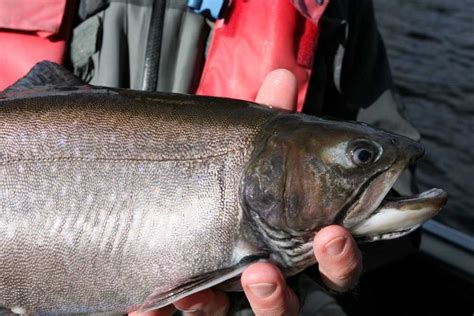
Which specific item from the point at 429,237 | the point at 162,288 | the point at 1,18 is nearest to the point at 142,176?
the point at 162,288

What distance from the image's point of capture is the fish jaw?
85.8 inches

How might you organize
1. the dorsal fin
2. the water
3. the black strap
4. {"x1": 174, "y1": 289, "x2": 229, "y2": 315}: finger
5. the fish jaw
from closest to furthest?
the fish jaw < {"x1": 174, "y1": 289, "x2": 229, "y2": 315}: finger < the dorsal fin < the black strap < the water

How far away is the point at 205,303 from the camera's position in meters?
2.43

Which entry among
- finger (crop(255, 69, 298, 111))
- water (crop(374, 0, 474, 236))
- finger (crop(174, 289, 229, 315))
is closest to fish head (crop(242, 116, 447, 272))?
finger (crop(174, 289, 229, 315))

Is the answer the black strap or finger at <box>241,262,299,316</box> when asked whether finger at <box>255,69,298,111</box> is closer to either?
the black strap

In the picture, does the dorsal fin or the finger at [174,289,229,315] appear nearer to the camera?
the finger at [174,289,229,315]

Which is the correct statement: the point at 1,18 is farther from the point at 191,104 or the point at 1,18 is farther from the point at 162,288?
the point at 162,288

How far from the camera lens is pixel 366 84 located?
12.2 feet

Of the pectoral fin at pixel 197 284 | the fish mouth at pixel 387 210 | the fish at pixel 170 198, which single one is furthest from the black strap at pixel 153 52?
the fish mouth at pixel 387 210

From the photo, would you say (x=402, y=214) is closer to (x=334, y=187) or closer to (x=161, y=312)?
(x=334, y=187)

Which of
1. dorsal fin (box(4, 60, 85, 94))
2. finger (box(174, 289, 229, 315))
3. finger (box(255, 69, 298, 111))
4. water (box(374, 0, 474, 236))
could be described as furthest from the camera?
water (box(374, 0, 474, 236))

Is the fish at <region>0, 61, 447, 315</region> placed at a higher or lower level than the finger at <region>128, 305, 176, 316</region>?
higher

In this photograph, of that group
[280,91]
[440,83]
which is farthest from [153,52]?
[440,83]

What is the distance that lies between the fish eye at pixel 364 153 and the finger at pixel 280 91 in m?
0.81
